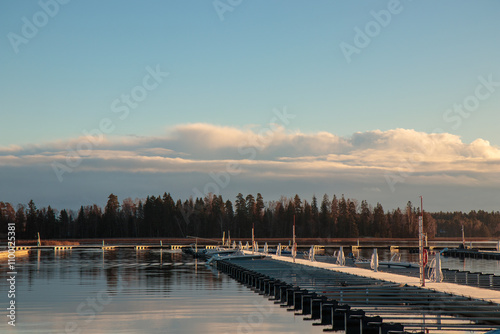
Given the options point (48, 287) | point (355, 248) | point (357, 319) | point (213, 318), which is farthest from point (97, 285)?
point (355, 248)

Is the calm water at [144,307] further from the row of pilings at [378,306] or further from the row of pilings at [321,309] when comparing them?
the row of pilings at [378,306]

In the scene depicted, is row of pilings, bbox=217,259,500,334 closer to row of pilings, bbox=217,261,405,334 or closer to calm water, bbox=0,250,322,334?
row of pilings, bbox=217,261,405,334

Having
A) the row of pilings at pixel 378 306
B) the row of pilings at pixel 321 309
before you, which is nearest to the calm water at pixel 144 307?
the row of pilings at pixel 321 309

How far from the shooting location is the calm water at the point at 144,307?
27.1 meters

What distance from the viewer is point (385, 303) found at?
28.6 m

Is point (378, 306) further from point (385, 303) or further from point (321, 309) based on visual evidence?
point (321, 309)

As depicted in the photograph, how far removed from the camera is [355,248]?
131 metres

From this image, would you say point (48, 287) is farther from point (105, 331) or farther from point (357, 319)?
point (357, 319)

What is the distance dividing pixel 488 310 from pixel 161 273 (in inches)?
1593

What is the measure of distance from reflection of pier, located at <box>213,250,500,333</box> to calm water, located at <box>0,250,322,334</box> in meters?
1.15

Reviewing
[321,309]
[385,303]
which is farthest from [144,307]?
[385,303]

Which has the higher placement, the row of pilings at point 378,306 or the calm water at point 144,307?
the row of pilings at point 378,306

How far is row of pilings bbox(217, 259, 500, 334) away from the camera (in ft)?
73.9

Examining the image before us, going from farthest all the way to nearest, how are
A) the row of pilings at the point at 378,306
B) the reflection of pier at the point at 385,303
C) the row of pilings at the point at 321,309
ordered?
1. the reflection of pier at the point at 385,303
2. the row of pilings at the point at 378,306
3. the row of pilings at the point at 321,309
